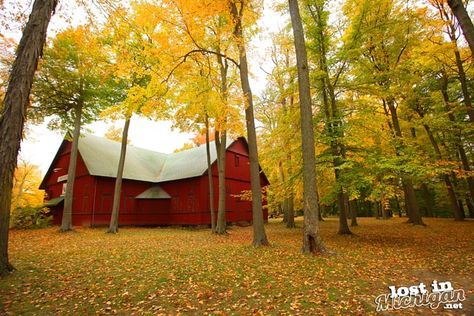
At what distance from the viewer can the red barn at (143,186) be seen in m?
21.1

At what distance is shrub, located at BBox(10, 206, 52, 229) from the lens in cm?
1775

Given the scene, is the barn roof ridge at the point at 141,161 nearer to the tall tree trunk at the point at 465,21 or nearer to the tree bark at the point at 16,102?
the tree bark at the point at 16,102

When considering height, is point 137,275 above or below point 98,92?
below

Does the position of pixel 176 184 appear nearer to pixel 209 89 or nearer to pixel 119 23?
pixel 209 89

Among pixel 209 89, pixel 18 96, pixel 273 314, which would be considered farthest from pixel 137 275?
pixel 209 89

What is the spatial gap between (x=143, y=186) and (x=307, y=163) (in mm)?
20054

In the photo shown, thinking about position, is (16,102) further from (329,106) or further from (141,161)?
(141,161)

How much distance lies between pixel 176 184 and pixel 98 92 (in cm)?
1080

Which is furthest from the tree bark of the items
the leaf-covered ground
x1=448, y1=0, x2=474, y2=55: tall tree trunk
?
x1=448, y1=0, x2=474, y2=55: tall tree trunk

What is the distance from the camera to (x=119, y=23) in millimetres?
8438

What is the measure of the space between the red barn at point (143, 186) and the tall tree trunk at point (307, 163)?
14466 millimetres

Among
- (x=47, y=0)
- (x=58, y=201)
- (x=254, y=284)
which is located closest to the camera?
(x=254, y=284)

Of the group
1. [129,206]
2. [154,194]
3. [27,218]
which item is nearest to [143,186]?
[154,194]

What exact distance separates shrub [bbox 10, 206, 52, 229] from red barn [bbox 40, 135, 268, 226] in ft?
7.47
